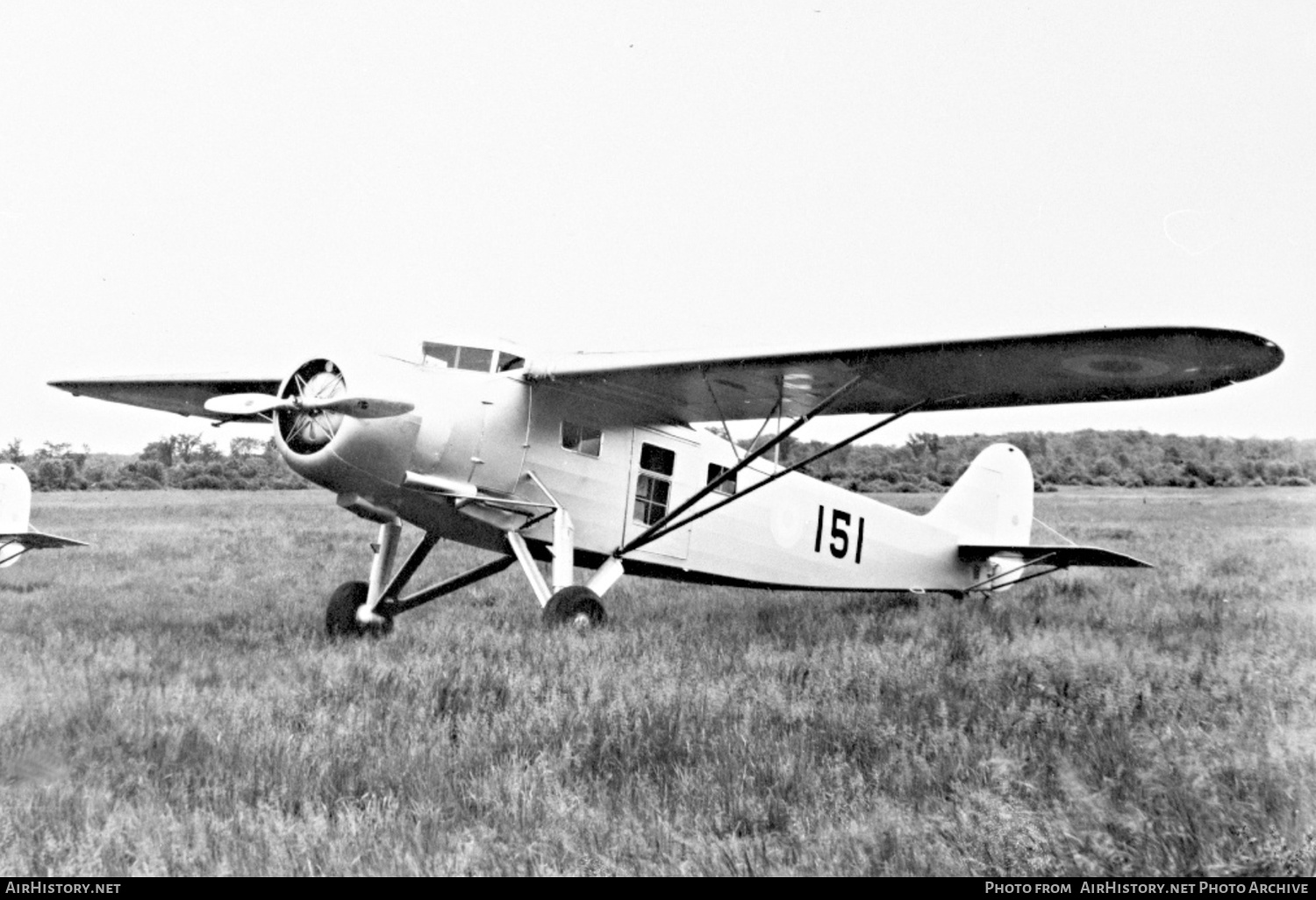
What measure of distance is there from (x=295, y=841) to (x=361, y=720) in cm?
168

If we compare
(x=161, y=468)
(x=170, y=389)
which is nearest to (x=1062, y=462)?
(x=161, y=468)

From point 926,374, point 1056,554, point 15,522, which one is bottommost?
point 15,522

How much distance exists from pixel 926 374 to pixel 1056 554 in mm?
4730

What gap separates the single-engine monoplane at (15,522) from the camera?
40.4ft

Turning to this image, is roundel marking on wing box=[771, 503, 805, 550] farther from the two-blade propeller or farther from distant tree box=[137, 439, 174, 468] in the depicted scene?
distant tree box=[137, 439, 174, 468]

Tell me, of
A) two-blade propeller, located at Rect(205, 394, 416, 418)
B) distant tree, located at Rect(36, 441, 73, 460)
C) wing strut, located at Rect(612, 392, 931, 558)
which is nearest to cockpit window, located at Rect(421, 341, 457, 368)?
two-blade propeller, located at Rect(205, 394, 416, 418)

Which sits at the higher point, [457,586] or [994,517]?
[994,517]

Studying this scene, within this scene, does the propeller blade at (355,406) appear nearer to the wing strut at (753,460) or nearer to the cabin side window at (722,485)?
the wing strut at (753,460)

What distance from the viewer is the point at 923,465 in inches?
1612

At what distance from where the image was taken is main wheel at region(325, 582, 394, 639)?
9078mm

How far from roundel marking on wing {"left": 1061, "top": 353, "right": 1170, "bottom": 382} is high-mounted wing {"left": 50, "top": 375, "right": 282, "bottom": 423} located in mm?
7263

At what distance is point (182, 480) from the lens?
31.8 m

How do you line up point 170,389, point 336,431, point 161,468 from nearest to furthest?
point 336,431 < point 170,389 < point 161,468

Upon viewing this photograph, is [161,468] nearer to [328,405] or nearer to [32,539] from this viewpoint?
[32,539]
